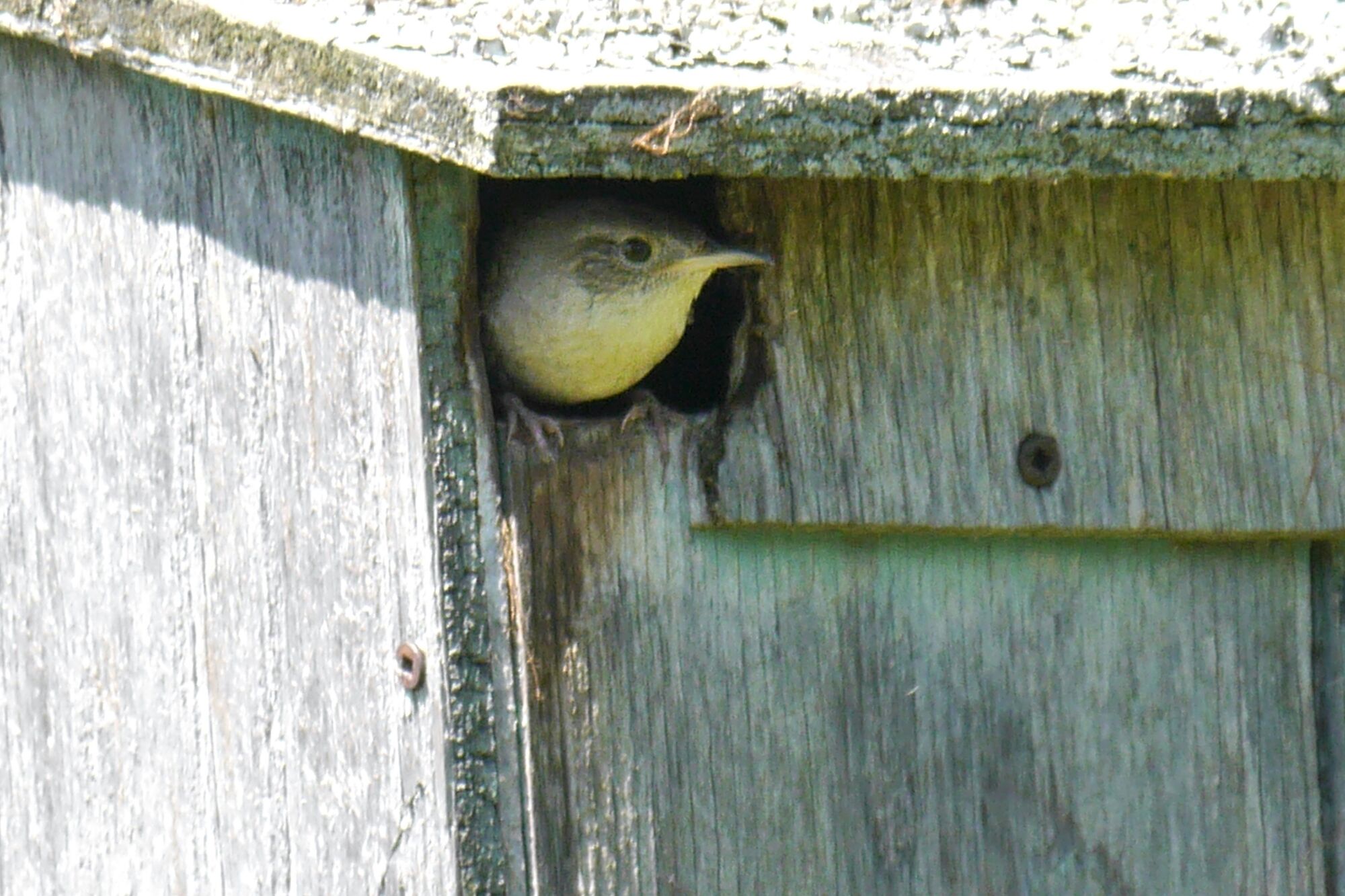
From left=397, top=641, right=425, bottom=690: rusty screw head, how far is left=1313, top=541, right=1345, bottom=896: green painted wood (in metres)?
1.34

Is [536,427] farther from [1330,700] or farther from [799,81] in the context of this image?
[1330,700]

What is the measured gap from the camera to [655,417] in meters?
2.75

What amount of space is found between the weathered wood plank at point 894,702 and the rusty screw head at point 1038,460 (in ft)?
0.39

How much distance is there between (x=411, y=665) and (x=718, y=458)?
1.58 ft

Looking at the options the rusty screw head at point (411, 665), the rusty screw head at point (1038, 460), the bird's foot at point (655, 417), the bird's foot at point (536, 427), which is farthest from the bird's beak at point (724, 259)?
the rusty screw head at point (411, 665)

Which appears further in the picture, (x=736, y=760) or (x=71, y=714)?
(x=71, y=714)

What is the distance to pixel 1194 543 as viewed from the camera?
305 centimetres

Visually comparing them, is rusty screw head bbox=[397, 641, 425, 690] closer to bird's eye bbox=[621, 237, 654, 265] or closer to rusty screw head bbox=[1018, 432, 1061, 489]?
bird's eye bbox=[621, 237, 654, 265]

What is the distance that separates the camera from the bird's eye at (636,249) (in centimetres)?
295

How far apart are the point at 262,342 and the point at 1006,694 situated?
3.69 ft

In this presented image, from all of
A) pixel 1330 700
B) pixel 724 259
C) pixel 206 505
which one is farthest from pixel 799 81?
pixel 1330 700

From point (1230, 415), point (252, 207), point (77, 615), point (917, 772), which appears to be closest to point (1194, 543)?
point (1230, 415)

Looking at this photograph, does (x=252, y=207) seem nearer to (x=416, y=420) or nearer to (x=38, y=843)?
(x=416, y=420)

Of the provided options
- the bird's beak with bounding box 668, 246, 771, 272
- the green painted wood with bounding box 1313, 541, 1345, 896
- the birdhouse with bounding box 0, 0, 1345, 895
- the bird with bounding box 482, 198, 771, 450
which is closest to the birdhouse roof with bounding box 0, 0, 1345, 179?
the birdhouse with bounding box 0, 0, 1345, 895
